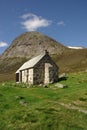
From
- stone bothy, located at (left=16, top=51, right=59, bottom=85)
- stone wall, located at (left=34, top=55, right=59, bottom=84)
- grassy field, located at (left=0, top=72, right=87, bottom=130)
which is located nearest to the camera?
grassy field, located at (left=0, top=72, right=87, bottom=130)

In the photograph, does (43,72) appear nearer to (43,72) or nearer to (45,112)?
(43,72)

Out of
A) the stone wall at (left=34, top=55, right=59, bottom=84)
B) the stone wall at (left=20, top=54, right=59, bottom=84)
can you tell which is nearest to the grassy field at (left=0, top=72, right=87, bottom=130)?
the stone wall at (left=34, top=55, right=59, bottom=84)

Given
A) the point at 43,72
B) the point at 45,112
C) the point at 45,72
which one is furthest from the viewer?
the point at 43,72

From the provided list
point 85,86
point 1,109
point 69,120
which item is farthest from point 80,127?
point 85,86

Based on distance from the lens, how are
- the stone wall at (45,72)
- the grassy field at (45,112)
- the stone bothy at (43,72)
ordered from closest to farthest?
the grassy field at (45,112) < the stone wall at (45,72) < the stone bothy at (43,72)

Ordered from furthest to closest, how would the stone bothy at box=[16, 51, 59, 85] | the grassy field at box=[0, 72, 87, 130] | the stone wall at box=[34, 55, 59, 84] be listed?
the stone bothy at box=[16, 51, 59, 85] < the stone wall at box=[34, 55, 59, 84] < the grassy field at box=[0, 72, 87, 130]

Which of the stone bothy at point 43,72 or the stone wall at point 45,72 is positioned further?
the stone bothy at point 43,72

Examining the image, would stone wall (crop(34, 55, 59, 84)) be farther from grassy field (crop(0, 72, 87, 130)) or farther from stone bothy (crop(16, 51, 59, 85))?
grassy field (crop(0, 72, 87, 130))

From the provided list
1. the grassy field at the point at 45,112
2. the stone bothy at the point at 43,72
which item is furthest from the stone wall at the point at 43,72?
the grassy field at the point at 45,112

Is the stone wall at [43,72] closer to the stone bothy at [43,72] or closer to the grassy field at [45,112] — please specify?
the stone bothy at [43,72]

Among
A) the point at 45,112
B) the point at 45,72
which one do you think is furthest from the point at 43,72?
the point at 45,112

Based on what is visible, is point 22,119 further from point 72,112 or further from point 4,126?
point 72,112

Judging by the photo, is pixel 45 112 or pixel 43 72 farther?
pixel 43 72

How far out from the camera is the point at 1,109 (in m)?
36.4
